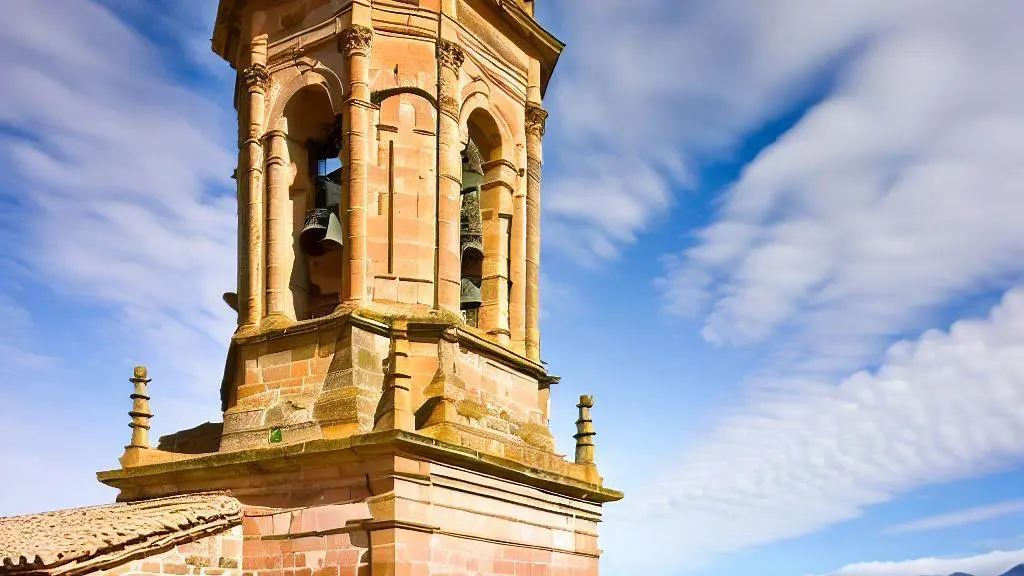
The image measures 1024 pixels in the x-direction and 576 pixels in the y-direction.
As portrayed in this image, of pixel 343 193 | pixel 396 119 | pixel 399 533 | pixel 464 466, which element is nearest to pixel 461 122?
pixel 396 119

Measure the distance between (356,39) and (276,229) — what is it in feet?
8.33

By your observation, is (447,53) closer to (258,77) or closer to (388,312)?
(258,77)

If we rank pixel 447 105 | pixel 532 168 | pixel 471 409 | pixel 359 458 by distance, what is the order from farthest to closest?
1. pixel 532 168
2. pixel 447 105
3. pixel 471 409
4. pixel 359 458

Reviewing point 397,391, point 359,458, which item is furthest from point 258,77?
point 359,458

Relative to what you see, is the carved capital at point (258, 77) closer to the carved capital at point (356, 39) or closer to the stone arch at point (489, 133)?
the carved capital at point (356, 39)

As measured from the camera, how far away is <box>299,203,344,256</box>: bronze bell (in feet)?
43.7

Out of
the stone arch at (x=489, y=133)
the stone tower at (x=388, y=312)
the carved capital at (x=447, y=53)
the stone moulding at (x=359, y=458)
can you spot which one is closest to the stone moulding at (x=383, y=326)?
the stone tower at (x=388, y=312)

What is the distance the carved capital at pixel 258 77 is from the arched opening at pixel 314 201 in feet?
1.59

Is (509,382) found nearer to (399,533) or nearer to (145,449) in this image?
(399,533)

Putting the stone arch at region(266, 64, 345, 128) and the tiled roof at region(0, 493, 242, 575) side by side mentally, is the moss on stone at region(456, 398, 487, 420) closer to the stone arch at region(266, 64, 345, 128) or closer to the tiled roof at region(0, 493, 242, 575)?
the tiled roof at region(0, 493, 242, 575)

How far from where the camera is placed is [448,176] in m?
13.3

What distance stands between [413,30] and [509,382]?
455cm

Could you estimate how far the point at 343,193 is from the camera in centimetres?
1304

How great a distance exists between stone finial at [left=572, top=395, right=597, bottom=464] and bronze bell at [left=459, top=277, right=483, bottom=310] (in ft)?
6.35
